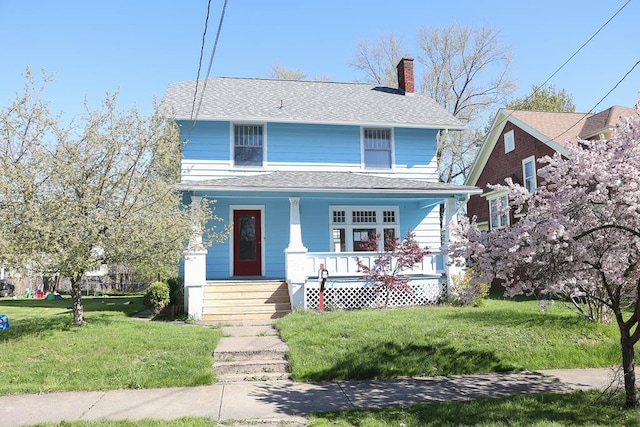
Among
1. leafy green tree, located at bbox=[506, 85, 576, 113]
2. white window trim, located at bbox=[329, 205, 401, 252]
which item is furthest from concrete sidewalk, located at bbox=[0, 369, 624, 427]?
leafy green tree, located at bbox=[506, 85, 576, 113]

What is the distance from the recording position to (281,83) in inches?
789

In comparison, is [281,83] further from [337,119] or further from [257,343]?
[257,343]

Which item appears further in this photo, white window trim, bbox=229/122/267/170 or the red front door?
white window trim, bbox=229/122/267/170

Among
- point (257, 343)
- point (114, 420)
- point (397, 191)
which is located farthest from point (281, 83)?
point (114, 420)

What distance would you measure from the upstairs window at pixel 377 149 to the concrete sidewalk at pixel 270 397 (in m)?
10.6

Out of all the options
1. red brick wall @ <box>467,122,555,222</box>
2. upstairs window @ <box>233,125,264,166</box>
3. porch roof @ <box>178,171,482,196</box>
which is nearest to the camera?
porch roof @ <box>178,171,482,196</box>

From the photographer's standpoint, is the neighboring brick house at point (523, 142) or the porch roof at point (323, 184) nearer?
the porch roof at point (323, 184)

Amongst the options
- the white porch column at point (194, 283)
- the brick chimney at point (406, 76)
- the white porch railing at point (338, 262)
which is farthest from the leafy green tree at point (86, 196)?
the brick chimney at point (406, 76)

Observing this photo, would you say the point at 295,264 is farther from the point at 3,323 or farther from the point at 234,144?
the point at 3,323

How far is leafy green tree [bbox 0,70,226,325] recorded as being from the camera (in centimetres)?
864

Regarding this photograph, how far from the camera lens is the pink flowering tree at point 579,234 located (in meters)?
5.45

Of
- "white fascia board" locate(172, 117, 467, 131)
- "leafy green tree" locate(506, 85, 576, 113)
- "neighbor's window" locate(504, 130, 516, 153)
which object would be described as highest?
"leafy green tree" locate(506, 85, 576, 113)

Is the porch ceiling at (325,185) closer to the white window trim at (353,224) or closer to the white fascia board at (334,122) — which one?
the white window trim at (353,224)

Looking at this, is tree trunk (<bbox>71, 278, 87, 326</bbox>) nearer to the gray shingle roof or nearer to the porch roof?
the porch roof
